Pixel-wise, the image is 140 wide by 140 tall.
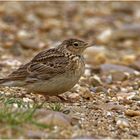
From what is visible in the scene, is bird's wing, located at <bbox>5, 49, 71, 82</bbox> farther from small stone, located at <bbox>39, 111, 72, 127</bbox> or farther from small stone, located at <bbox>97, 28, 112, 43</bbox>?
small stone, located at <bbox>97, 28, 112, 43</bbox>

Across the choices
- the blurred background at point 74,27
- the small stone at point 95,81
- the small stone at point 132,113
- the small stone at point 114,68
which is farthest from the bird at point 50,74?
the blurred background at point 74,27

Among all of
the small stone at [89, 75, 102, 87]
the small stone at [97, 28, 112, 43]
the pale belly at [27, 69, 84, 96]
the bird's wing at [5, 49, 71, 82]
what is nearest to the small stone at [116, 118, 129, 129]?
the pale belly at [27, 69, 84, 96]

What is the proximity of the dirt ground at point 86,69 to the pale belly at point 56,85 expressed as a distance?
185 mm

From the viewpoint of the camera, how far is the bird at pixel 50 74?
9.28 m

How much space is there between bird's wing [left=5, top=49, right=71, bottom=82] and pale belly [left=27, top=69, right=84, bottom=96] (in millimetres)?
95

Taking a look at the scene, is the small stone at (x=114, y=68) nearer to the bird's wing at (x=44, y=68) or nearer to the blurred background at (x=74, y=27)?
the blurred background at (x=74, y=27)

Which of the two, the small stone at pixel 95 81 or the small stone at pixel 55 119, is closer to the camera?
the small stone at pixel 55 119

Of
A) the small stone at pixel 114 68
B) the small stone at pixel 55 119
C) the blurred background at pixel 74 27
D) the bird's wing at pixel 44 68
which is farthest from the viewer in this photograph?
the blurred background at pixel 74 27

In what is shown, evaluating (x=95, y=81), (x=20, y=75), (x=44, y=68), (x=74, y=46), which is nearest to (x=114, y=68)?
(x=95, y=81)

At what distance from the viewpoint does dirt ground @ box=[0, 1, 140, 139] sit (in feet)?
25.7

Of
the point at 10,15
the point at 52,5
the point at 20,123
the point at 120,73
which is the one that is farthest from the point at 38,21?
the point at 20,123

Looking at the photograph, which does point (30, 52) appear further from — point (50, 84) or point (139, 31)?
point (50, 84)

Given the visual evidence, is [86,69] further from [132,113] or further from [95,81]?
[132,113]

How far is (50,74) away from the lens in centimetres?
943
